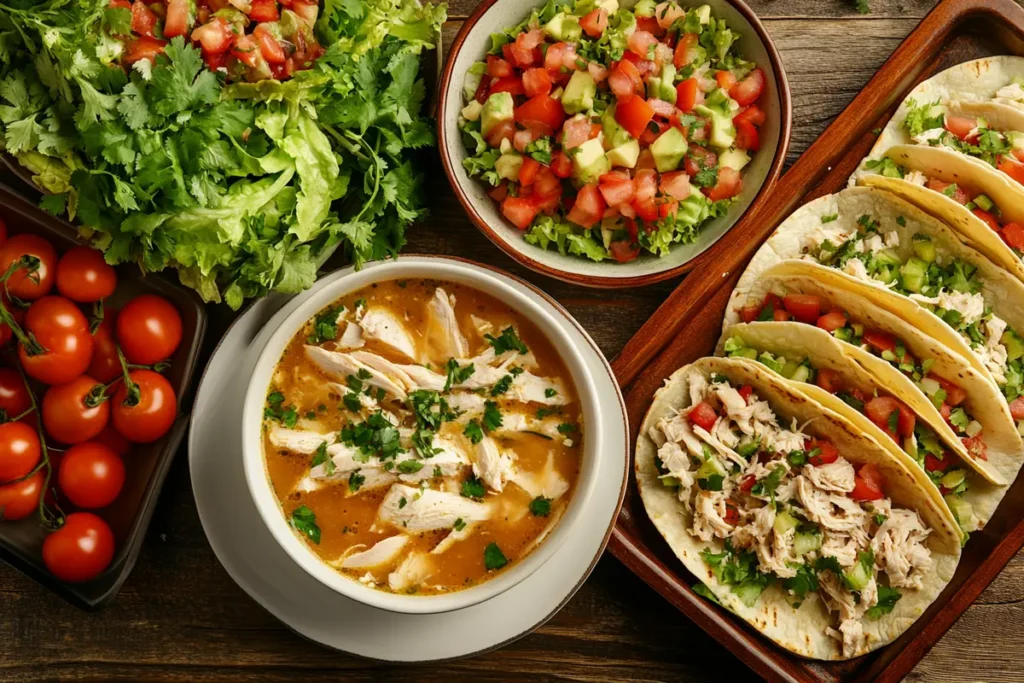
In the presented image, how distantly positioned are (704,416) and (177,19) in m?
2.62

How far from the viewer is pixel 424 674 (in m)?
3.88

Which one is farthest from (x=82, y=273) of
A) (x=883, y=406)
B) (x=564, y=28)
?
(x=883, y=406)

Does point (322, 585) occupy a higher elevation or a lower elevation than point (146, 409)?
lower

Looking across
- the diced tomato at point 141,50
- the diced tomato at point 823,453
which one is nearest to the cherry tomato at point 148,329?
the diced tomato at point 141,50

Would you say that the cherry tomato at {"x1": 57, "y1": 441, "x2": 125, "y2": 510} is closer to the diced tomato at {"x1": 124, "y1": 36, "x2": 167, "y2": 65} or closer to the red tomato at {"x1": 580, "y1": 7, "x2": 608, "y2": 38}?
the diced tomato at {"x1": 124, "y1": 36, "x2": 167, "y2": 65}

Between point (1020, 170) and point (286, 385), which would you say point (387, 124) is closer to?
point (286, 385)

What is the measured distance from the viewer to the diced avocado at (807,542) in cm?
347

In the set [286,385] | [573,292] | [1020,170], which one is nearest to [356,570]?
[286,385]

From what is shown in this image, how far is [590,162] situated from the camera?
11.2ft

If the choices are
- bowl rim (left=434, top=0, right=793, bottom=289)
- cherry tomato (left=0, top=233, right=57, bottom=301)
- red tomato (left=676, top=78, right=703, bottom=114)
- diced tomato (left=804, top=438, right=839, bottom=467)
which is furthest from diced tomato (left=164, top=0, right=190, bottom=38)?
diced tomato (left=804, top=438, right=839, bottom=467)

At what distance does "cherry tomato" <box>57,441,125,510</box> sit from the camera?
11.5ft

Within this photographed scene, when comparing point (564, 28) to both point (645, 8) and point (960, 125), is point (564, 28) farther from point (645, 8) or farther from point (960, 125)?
point (960, 125)

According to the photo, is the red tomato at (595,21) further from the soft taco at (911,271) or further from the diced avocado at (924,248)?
the diced avocado at (924,248)

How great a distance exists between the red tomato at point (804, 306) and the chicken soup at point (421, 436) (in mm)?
1134
